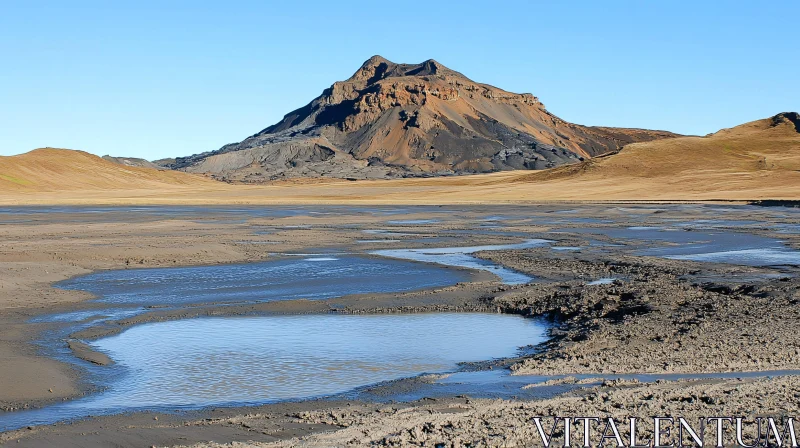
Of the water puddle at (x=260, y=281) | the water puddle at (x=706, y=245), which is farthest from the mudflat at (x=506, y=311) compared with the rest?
the water puddle at (x=260, y=281)

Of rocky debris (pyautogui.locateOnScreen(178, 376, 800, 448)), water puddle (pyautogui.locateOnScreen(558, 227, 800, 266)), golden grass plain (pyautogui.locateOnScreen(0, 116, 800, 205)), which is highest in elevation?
golden grass plain (pyautogui.locateOnScreen(0, 116, 800, 205))

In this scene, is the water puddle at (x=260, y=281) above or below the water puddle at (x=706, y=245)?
above

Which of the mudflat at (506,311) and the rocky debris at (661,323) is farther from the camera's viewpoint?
the rocky debris at (661,323)

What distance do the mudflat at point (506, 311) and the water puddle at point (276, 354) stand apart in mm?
512

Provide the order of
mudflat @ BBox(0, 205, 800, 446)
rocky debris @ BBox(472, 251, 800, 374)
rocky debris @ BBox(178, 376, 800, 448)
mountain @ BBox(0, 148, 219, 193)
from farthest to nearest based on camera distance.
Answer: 1. mountain @ BBox(0, 148, 219, 193)
2. rocky debris @ BBox(472, 251, 800, 374)
3. mudflat @ BBox(0, 205, 800, 446)
4. rocky debris @ BBox(178, 376, 800, 448)

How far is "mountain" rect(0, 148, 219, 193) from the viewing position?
12381 cm

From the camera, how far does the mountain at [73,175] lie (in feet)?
406

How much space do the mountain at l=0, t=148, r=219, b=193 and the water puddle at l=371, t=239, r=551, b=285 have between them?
3644 inches

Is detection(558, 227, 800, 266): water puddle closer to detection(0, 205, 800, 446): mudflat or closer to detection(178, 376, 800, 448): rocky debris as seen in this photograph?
detection(0, 205, 800, 446): mudflat

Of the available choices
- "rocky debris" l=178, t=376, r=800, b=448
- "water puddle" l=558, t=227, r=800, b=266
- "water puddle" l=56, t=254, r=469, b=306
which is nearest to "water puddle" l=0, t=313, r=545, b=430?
"rocky debris" l=178, t=376, r=800, b=448

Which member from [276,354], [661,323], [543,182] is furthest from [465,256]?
[543,182]

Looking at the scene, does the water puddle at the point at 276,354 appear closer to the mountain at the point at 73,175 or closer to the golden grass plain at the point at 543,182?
the golden grass plain at the point at 543,182

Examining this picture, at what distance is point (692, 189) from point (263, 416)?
90.3m

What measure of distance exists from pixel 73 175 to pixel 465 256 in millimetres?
120952
